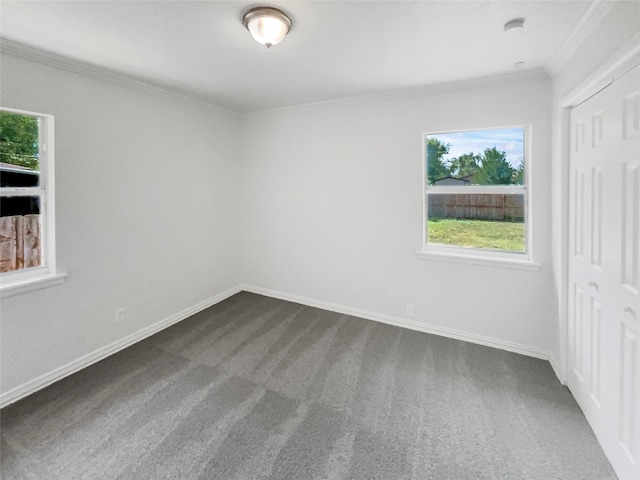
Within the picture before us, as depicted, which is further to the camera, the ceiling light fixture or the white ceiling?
the ceiling light fixture

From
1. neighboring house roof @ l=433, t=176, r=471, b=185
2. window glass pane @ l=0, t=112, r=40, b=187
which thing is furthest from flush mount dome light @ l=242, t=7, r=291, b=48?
neighboring house roof @ l=433, t=176, r=471, b=185

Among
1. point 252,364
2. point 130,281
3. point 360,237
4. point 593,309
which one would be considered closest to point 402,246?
point 360,237

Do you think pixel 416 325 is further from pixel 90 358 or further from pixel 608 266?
pixel 90 358

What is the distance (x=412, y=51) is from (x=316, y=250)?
235 centimetres

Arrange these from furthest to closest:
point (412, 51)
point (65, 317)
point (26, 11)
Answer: point (65, 317) < point (412, 51) < point (26, 11)

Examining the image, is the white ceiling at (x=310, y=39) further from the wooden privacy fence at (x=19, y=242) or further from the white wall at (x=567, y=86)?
Result: the wooden privacy fence at (x=19, y=242)

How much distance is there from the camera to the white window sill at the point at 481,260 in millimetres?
2730

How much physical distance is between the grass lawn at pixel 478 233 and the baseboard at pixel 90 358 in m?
2.95

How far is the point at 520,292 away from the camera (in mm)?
2787

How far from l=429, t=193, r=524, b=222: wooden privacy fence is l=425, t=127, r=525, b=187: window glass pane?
0.43 ft

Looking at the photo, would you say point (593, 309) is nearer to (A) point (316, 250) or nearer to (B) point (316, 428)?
(B) point (316, 428)

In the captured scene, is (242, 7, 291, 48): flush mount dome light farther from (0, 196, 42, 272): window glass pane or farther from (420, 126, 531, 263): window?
(0, 196, 42, 272): window glass pane

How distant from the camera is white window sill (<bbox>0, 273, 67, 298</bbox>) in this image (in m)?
2.16

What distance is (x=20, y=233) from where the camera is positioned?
235 cm
